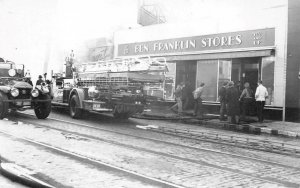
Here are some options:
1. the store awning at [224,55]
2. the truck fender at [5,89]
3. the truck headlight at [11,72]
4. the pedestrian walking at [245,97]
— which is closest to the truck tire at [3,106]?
the truck fender at [5,89]

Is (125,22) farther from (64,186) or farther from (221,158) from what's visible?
(64,186)

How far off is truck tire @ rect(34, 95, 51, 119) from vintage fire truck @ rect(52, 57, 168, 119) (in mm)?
1054

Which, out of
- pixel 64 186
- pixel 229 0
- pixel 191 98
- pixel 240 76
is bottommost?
pixel 64 186

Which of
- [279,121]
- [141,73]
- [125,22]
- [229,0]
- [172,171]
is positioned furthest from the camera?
[125,22]

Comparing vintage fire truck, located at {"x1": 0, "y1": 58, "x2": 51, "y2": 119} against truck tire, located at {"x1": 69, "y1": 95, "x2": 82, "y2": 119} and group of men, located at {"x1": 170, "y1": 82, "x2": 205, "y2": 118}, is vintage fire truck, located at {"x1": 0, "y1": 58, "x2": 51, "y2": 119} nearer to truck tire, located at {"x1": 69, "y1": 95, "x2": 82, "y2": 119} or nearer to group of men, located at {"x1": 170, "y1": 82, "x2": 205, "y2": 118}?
truck tire, located at {"x1": 69, "y1": 95, "x2": 82, "y2": 119}

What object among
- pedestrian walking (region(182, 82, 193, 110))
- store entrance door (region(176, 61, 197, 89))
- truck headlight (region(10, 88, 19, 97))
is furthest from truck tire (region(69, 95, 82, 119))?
store entrance door (region(176, 61, 197, 89))

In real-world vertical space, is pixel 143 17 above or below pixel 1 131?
above

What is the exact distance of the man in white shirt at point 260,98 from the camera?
44.9ft

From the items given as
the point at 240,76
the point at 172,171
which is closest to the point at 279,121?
the point at 240,76

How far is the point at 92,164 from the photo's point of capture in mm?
5668

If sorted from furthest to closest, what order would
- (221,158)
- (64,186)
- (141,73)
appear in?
1. (141,73)
2. (221,158)
3. (64,186)

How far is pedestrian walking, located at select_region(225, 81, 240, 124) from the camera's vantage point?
1335cm

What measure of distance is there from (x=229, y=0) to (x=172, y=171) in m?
12.0

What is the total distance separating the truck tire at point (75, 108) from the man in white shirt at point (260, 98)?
6.87m
